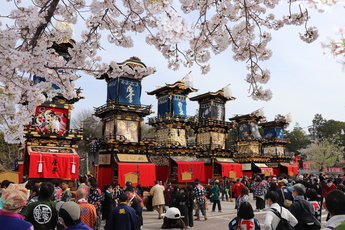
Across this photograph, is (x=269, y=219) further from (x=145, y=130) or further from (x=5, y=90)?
(x=145, y=130)

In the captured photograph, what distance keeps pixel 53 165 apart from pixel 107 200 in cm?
979

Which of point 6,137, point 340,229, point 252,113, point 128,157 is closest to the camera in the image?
point 340,229

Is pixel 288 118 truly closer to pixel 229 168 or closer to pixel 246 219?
pixel 229 168

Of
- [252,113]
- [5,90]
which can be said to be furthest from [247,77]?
[252,113]

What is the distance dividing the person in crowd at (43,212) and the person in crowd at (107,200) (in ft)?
16.6

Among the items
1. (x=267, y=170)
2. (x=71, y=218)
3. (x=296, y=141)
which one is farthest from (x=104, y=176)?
(x=296, y=141)

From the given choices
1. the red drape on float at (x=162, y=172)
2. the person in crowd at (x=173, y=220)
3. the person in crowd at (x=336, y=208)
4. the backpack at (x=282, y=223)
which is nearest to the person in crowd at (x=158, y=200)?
the person in crowd at (x=173, y=220)

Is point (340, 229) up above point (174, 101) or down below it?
below

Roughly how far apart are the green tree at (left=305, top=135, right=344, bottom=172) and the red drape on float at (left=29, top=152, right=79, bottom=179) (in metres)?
44.7

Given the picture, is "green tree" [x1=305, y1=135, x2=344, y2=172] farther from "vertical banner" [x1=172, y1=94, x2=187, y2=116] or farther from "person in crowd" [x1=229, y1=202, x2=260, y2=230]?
"person in crowd" [x1=229, y1=202, x2=260, y2=230]

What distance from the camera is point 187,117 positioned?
28.8 m

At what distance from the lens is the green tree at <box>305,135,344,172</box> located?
161 ft

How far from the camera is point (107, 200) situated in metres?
9.93

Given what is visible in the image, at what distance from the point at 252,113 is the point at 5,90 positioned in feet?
124
